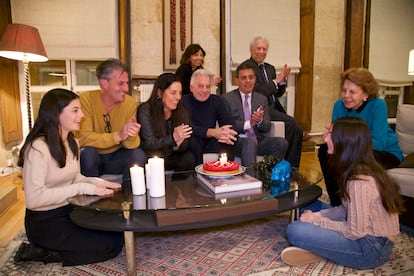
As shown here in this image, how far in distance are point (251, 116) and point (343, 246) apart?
1.59 meters

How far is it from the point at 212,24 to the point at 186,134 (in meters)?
2.47

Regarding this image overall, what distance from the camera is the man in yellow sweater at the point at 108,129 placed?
228cm

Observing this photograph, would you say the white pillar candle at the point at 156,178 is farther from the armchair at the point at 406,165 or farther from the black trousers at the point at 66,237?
the armchair at the point at 406,165

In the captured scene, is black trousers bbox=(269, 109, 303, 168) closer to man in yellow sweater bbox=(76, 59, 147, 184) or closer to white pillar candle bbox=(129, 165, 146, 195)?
man in yellow sweater bbox=(76, 59, 147, 184)

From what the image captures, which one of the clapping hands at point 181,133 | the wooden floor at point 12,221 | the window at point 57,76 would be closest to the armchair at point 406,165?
the wooden floor at point 12,221

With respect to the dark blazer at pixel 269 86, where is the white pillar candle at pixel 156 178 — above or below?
below

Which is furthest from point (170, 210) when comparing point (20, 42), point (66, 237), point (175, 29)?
point (175, 29)

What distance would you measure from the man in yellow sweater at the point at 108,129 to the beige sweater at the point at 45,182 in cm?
49

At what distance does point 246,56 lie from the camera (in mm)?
4512

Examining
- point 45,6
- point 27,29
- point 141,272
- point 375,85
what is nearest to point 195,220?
point 141,272

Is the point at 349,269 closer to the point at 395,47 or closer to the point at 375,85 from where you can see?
the point at 375,85

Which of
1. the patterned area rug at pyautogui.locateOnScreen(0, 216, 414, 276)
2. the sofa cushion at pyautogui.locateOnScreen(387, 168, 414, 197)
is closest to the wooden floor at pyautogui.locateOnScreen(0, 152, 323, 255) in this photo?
the patterned area rug at pyautogui.locateOnScreen(0, 216, 414, 276)

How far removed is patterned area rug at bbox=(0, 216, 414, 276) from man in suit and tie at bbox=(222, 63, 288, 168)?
2.93 feet

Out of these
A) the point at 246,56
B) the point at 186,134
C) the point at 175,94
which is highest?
the point at 246,56
